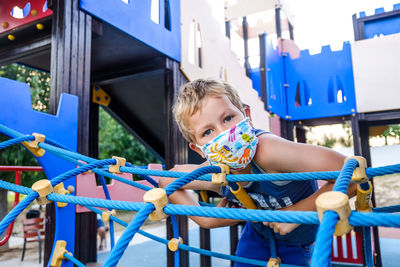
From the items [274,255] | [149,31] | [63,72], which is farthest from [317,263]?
[149,31]

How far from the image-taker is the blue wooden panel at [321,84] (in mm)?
4508

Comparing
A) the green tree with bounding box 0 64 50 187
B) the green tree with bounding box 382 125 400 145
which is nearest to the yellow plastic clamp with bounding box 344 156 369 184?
the green tree with bounding box 382 125 400 145

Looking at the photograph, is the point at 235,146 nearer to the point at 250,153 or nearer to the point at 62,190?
the point at 250,153

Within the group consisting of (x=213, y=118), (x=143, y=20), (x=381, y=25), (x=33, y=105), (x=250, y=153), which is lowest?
(x=250, y=153)

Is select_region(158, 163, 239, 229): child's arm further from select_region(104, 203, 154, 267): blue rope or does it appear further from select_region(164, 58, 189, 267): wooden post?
select_region(164, 58, 189, 267): wooden post

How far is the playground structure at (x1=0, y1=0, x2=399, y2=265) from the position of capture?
5.68 feet

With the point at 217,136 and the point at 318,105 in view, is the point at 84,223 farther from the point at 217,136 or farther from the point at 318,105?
the point at 318,105

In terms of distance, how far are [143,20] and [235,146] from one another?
5.53 ft

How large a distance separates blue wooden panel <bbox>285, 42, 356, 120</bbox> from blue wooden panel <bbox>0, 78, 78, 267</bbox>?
3.93 meters

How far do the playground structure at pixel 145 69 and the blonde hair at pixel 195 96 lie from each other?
2.31ft

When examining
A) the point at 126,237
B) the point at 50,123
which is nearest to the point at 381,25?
the point at 50,123

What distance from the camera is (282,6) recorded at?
18.0 ft

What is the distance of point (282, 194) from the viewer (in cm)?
128

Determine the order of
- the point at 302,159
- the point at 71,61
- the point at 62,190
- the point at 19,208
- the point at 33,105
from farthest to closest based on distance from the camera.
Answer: the point at 33,105
the point at 71,61
the point at 62,190
the point at 302,159
the point at 19,208
